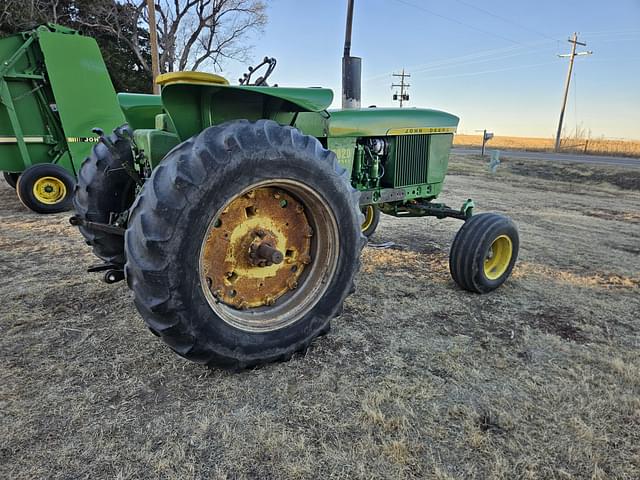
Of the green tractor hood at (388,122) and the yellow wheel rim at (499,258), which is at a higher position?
the green tractor hood at (388,122)

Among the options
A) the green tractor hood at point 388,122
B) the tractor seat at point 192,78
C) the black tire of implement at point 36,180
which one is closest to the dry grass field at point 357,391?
the green tractor hood at point 388,122

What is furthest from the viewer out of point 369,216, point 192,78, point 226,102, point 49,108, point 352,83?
point 49,108

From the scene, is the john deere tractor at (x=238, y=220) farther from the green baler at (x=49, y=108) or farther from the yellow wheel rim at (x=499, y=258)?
the green baler at (x=49, y=108)

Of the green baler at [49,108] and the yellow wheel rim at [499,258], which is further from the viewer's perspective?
the green baler at [49,108]

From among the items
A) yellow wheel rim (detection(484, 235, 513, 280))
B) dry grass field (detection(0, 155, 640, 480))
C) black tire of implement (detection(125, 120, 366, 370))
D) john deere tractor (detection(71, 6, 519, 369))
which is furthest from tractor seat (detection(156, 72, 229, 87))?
yellow wheel rim (detection(484, 235, 513, 280))

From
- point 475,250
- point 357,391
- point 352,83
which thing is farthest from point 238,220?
point 352,83

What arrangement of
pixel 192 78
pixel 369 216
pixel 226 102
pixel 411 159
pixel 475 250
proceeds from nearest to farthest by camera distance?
pixel 192 78 < pixel 226 102 < pixel 475 250 < pixel 411 159 < pixel 369 216

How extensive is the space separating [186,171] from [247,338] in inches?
35.0

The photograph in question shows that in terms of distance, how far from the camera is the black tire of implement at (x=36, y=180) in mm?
6188

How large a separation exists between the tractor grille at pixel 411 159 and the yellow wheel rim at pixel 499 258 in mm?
894

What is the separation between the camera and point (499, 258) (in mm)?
3779

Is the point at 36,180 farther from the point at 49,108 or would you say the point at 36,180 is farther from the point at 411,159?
the point at 411,159

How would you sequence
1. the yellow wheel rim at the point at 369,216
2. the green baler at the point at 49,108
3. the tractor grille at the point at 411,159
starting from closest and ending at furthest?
the tractor grille at the point at 411,159 → the yellow wheel rim at the point at 369,216 → the green baler at the point at 49,108

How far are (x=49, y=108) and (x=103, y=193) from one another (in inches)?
185
